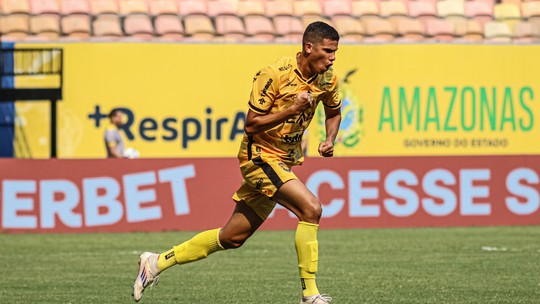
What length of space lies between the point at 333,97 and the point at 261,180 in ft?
2.94

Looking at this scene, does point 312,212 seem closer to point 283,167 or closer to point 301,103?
point 283,167

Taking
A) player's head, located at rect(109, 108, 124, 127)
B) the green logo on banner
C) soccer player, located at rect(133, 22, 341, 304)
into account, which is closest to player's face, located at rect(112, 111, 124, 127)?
player's head, located at rect(109, 108, 124, 127)

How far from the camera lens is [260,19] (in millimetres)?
22031

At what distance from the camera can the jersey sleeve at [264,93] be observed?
26.0 feet

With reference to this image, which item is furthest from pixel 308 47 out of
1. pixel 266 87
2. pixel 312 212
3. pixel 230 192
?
pixel 230 192

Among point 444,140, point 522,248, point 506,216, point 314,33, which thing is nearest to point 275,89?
point 314,33

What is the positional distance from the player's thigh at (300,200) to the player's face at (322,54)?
0.81m

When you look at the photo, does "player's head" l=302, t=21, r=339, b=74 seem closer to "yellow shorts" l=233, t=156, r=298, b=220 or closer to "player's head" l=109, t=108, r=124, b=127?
"yellow shorts" l=233, t=156, r=298, b=220

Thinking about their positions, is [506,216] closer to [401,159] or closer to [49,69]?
[401,159]

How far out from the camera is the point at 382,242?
15.2 meters

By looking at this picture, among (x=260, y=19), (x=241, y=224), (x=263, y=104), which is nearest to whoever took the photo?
(x=263, y=104)

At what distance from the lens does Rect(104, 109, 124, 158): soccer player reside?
19078 millimetres

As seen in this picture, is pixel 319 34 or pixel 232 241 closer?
pixel 319 34

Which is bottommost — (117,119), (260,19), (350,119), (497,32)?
(117,119)
